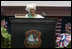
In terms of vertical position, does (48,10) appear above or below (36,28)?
above

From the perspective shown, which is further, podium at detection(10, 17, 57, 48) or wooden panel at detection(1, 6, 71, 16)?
wooden panel at detection(1, 6, 71, 16)

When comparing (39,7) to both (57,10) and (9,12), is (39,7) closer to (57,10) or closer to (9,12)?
(57,10)

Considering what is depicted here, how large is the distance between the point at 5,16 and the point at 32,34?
358 cm

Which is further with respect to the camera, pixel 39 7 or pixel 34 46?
pixel 39 7

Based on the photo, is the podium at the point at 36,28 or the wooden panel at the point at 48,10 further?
the wooden panel at the point at 48,10

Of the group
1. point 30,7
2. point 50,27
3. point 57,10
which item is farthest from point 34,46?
point 57,10

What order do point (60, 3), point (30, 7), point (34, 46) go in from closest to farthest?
1. point (34, 46)
2. point (30, 7)
3. point (60, 3)

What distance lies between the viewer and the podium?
1.33 m

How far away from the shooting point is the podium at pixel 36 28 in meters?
1.33

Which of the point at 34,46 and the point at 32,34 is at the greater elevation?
the point at 32,34

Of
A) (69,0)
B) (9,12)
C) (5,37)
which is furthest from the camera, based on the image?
(9,12)

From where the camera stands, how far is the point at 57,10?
475 centimetres

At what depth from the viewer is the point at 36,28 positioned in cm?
133

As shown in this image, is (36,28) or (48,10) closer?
(36,28)
